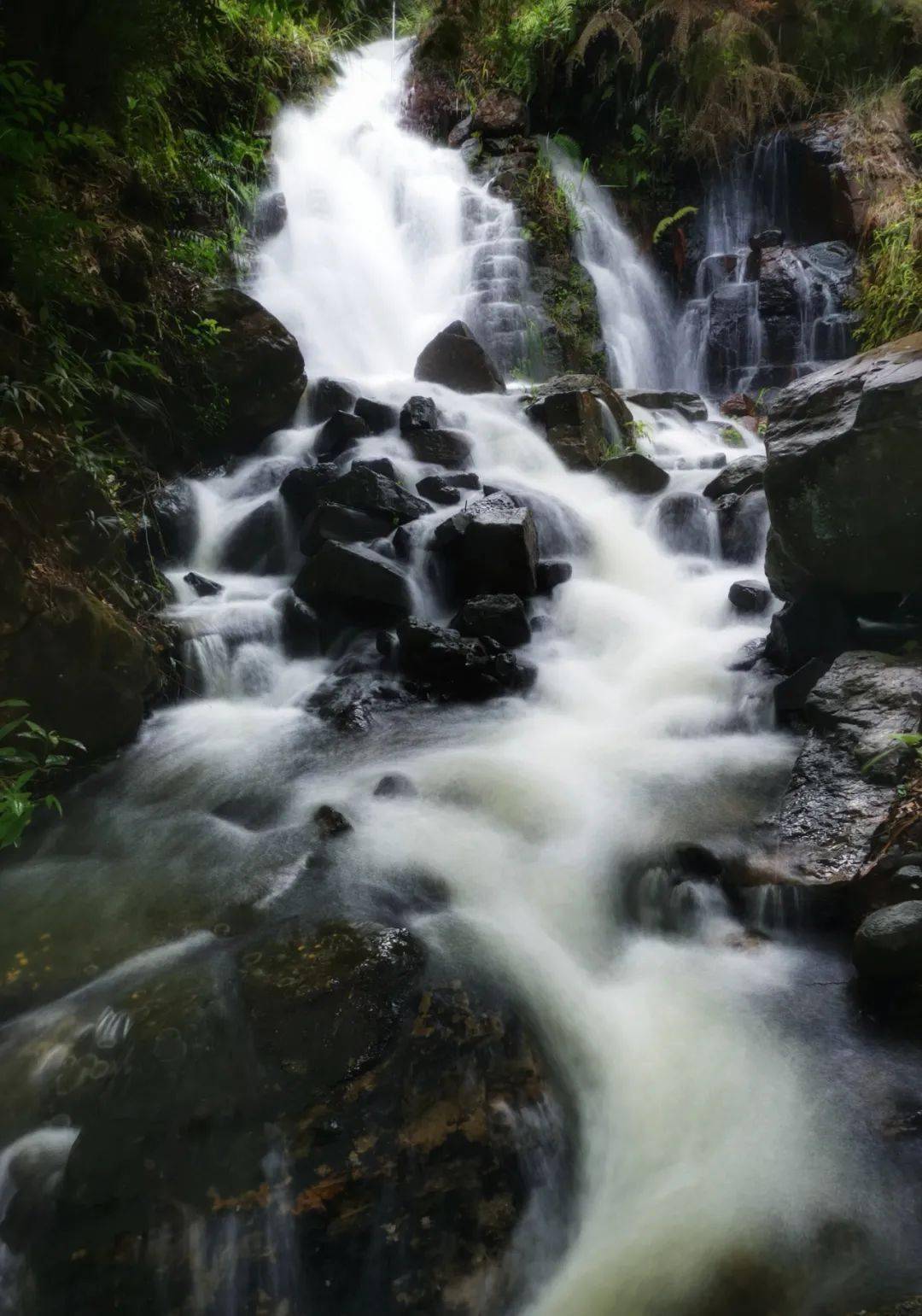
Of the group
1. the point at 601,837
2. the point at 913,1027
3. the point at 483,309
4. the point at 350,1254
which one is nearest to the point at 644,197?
the point at 483,309

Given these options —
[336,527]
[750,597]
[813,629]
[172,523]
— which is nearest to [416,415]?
[336,527]

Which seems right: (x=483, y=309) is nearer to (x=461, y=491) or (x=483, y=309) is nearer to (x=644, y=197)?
(x=644, y=197)

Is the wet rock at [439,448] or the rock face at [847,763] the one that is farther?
the wet rock at [439,448]

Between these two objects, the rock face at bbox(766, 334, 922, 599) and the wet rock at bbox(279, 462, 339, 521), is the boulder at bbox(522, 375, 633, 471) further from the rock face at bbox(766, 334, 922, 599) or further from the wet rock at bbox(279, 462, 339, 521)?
the rock face at bbox(766, 334, 922, 599)

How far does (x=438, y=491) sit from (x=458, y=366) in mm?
3204

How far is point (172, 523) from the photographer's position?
6625 mm

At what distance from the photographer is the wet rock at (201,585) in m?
6.25

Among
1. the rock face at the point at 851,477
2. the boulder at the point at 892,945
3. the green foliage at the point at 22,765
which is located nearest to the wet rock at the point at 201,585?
the green foliage at the point at 22,765

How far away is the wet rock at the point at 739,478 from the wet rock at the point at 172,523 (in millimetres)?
4813

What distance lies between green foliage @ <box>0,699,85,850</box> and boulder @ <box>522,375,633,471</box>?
19.7 ft

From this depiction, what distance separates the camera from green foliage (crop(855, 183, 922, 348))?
796 centimetres

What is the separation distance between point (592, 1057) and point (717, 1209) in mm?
582

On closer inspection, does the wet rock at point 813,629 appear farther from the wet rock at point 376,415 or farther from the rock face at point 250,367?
the rock face at point 250,367

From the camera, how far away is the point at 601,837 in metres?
3.73
